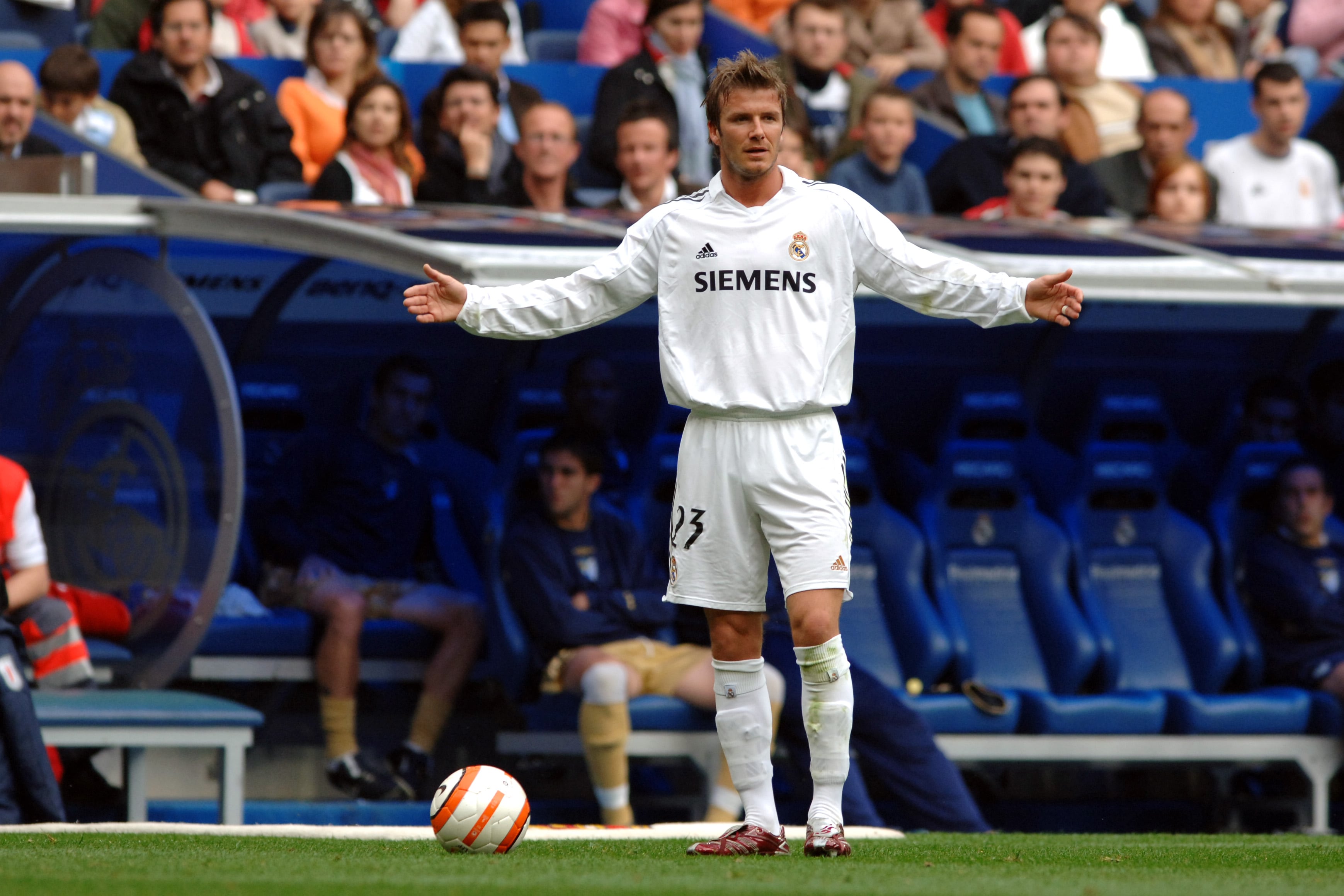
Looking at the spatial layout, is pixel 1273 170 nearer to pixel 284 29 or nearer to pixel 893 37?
pixel 893 37

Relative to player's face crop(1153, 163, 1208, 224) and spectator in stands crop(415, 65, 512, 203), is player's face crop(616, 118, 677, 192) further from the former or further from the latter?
player's face crop(1153, 163, 1208, 224)

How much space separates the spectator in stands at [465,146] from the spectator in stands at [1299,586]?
148 inches

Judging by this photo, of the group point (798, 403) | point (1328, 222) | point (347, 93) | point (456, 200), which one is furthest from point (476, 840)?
point (1328, 222)

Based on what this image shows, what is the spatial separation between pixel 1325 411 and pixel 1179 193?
1.29m

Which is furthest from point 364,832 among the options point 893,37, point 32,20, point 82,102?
point 893,37

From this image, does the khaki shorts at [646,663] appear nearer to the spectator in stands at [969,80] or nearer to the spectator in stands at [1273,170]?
the spectator in stands at [969,80]

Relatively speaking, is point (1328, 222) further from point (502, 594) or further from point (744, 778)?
point (744, 778)

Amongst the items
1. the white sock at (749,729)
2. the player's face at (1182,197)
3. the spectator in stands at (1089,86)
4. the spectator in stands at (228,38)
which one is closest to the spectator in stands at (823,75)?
the spectator in stands at (1089,86)

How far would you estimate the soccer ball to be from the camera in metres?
5.58

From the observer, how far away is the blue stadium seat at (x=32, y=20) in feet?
35.8

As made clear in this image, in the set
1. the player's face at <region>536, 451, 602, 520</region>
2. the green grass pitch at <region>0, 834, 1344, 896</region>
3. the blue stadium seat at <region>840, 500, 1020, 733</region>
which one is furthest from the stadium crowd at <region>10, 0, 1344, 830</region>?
the green grass pitch at <region>0, 834, 1344, 896</region>

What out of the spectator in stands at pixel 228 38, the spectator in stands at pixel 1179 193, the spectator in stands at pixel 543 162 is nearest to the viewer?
the spectator in stands at pixel 543 162

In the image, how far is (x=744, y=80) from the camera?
17.3 ft

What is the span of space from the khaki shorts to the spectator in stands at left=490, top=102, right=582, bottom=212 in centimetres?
202
